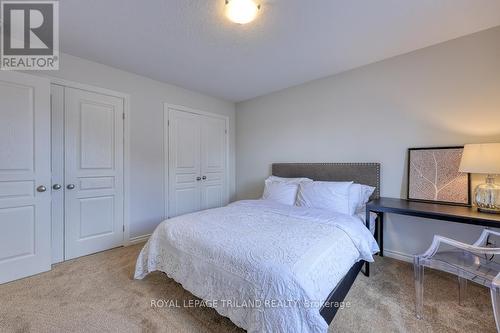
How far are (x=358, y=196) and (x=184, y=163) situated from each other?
2.65m

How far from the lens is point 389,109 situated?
2.65m

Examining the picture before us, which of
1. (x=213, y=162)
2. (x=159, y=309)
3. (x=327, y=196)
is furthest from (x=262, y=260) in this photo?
(x=213, y=162)

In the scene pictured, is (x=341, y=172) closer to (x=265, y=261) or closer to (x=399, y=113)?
(x=399, y=113)

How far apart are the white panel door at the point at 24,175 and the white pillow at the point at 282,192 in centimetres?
252

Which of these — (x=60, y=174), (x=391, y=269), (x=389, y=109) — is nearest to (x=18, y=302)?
(x=60, y=174)

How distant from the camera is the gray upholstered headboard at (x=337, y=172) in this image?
8.93 feet

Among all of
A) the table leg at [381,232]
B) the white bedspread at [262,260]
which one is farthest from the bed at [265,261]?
the table leg at [381,232]

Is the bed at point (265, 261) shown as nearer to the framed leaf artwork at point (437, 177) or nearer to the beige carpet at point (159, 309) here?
the beige carpet at point (159, 309)

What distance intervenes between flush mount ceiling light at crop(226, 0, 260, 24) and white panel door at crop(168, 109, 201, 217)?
6.72 ft

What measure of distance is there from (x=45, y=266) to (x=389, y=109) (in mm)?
4217

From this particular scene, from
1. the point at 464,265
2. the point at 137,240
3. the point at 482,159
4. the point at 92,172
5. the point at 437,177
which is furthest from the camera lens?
the point at 137,240

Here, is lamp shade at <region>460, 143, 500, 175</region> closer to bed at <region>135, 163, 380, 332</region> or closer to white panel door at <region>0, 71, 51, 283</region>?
bed at <region>135, 163, 380, 332</region>

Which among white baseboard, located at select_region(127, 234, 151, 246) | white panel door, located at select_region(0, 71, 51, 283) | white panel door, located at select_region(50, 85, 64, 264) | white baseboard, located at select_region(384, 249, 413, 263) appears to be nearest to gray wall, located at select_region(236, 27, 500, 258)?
white baseboard, located at select_region(384, 249, 413, 263)

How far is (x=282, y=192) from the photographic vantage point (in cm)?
295
